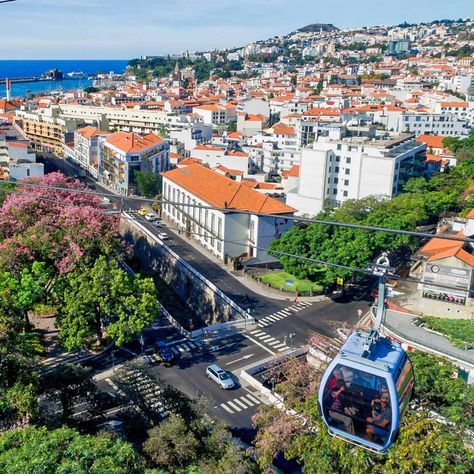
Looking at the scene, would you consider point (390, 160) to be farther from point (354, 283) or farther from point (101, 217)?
point (101, 217)

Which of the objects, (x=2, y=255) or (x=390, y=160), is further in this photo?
(x=390, y=160)

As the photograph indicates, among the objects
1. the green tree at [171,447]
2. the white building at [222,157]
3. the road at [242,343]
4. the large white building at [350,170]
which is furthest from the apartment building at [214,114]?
the green tree at [171,447]

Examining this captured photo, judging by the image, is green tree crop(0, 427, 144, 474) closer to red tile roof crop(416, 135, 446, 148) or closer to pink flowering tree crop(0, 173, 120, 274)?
pink flowering tree crop(0, 173, 120, 274)

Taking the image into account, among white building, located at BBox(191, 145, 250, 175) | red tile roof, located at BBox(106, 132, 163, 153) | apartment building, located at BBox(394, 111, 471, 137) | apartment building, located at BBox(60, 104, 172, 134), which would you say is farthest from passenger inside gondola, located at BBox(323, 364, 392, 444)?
apartment building, located at BBox(60, 104, 172, 134)

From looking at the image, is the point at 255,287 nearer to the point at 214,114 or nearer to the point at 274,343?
the point at 274,343

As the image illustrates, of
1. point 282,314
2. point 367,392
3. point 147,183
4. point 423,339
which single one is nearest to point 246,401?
point 423,339

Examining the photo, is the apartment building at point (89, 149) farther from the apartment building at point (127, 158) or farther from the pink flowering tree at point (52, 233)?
the pink flowering tree at point (52, 233)

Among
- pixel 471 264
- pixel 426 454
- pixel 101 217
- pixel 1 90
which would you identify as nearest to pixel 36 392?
pixel 426 454
